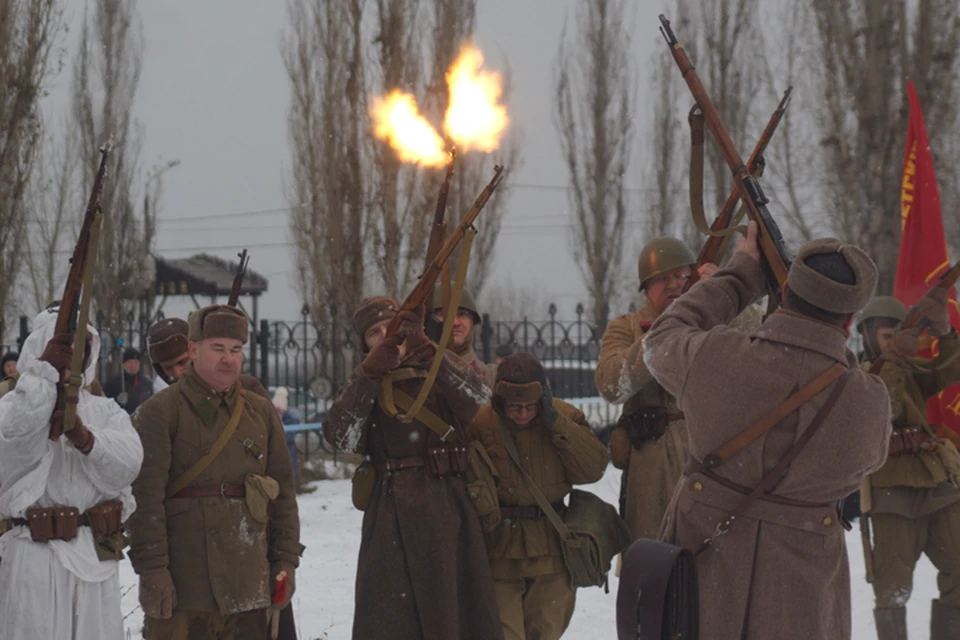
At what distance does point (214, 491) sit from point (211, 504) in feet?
0.18

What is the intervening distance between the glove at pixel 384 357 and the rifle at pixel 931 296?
2773 mm

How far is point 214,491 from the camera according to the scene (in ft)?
13.9

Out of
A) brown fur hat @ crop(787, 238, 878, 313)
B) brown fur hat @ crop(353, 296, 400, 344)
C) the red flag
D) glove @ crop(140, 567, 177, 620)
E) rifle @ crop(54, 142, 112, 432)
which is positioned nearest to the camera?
brown fur hat @ crop(787, 238, 878, 313)

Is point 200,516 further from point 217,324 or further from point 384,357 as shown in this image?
point 384,357

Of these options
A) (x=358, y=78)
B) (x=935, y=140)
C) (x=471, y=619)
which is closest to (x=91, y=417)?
(x=471, y=619)

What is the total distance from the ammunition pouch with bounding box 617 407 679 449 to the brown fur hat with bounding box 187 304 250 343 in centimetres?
180

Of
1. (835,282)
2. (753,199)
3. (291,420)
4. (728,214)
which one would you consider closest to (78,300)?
(753,199)

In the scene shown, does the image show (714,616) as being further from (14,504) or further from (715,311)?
(14,504)

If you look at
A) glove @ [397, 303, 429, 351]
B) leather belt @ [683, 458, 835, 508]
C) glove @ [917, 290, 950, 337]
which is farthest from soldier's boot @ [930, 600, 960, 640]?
glove @ [397, 303, 429, 351]

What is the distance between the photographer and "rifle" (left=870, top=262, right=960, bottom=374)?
5227mm

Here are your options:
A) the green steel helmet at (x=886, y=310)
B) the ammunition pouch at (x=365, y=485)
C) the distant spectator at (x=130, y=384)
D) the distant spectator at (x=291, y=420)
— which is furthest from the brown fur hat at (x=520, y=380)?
the distant spectator at (x=291, y=420)

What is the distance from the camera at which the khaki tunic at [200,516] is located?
409cm

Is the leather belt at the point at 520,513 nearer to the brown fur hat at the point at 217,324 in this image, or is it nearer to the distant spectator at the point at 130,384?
the brown fur hat at the point at 217,324

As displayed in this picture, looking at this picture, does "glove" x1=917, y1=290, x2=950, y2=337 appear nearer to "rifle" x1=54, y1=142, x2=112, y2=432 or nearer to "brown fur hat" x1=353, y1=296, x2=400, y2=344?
"brown fur hat" x1=353, y1=296, x2=400, y2=344
